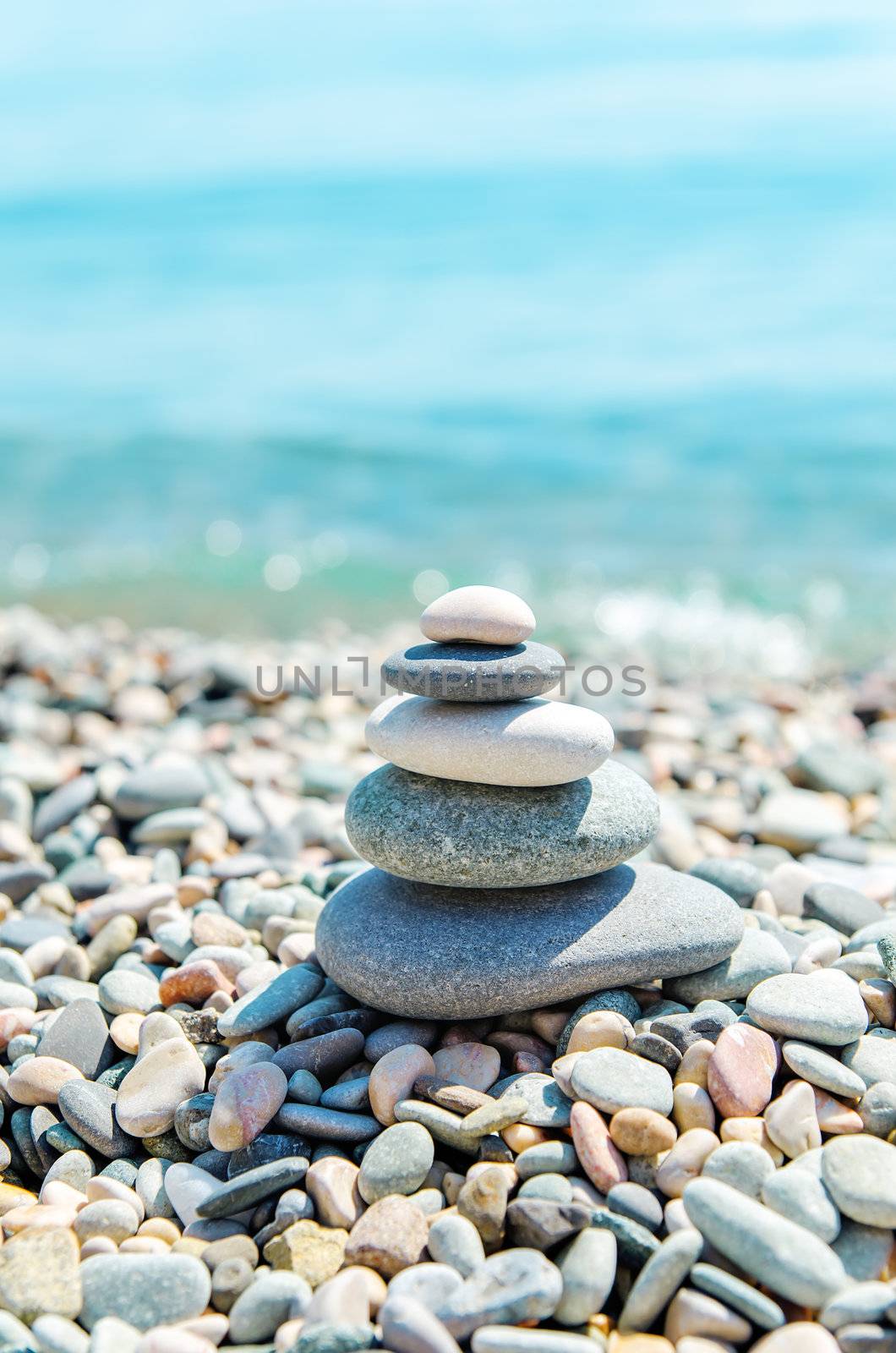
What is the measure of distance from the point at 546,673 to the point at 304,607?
7.38 meters

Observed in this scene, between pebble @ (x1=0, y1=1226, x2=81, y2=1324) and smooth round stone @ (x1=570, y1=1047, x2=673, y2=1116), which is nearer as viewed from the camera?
pebble @ (x1=0, y1=1226, x2=81, y2=1324)

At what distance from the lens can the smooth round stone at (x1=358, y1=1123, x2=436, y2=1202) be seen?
95.4 inches

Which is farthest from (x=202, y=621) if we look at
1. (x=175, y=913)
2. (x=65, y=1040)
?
(x=65, y=1040)

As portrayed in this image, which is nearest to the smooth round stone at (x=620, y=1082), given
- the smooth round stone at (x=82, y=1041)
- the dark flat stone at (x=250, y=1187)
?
the dark flat stone at (x=250, y=1187)

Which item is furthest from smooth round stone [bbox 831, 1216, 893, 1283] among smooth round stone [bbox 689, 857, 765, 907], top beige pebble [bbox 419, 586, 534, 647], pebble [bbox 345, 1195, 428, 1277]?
top beige pebble [bbox 419, 586, 534, 647]

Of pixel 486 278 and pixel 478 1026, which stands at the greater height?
pixel 486 278

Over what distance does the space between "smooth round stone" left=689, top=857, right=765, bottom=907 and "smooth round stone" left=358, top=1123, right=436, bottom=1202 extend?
1.44 meters

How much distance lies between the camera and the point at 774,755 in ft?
18.8

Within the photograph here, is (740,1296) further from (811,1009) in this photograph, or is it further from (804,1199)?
(811,1009)

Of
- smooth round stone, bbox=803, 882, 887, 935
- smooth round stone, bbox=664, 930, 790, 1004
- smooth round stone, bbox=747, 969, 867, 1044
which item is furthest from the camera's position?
smooth round stone, bbox=803, 882, 887, 935

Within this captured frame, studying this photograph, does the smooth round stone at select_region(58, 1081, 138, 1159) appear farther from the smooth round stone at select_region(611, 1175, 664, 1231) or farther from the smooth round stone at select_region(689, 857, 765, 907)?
the smooth round stone at select_region(689, 857, 765, 907)

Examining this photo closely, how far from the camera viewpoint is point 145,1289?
2.24 m

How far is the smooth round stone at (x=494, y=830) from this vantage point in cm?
282

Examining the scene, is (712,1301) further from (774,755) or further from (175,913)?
(774,755)
